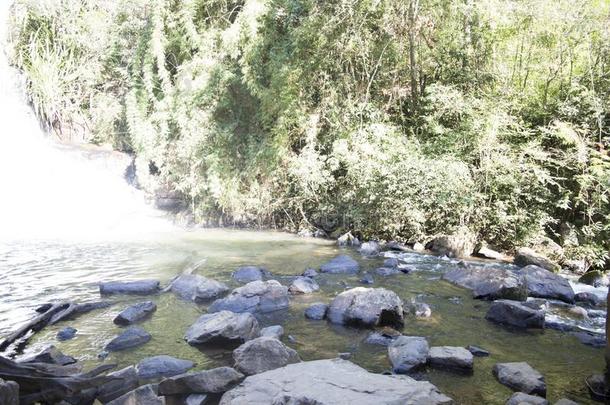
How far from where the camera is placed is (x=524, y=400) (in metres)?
2.67

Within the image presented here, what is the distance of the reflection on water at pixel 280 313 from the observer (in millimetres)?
3373

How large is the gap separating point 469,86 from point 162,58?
7.38m

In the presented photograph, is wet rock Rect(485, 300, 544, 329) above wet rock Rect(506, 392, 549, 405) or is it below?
A: below

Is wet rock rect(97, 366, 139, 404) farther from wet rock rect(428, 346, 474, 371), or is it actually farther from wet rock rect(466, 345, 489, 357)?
wet rock rect(466, 345, 489, 357)

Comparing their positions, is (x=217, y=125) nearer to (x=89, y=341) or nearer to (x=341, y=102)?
(x=341, y=102)

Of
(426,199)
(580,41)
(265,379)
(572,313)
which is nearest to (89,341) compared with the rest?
(265,379)

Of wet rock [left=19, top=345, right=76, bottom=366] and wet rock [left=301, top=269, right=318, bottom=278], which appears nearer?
wet rock [left=19, top=345, right=76, bottom=366]

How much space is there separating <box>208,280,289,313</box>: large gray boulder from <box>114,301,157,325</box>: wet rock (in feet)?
1.83

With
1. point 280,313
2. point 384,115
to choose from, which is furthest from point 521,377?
point 384,115

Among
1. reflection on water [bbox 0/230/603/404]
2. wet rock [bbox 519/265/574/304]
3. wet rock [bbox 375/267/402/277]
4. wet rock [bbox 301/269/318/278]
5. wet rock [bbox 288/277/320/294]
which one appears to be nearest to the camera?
reflection on water [bbox 0/230/603/404]

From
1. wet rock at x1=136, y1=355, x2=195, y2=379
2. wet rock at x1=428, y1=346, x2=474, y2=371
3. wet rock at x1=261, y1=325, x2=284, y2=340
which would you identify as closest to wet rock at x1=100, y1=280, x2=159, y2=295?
wet rock at x1=261, y1=325, x2=284, y2=340

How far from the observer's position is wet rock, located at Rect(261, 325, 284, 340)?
12.5 feet

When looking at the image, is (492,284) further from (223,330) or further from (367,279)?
(223,330)

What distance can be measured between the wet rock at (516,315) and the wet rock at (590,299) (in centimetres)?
117
